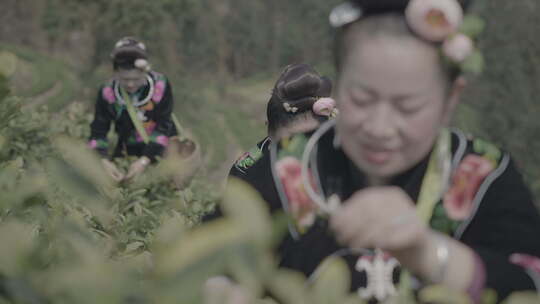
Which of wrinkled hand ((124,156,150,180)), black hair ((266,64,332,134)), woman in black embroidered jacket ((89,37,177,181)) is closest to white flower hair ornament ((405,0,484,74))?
black hair ((266,64,332,134))

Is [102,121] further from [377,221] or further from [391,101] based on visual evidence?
[377,221]

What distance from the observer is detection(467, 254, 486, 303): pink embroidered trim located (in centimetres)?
133

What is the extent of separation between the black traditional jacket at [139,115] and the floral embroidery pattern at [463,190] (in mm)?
3716

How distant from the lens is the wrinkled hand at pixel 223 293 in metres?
0.90

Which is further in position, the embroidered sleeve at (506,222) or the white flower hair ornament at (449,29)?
the embroidered sleeve at (506,222)

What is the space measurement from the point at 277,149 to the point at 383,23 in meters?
0.38

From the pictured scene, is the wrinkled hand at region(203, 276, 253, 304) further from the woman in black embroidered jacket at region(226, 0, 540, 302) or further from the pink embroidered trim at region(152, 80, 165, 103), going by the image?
the pink embroidered trim at region(152, 80, 165, 103)

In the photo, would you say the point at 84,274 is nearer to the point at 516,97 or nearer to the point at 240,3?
the point at 516,97

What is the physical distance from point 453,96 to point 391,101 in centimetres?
14

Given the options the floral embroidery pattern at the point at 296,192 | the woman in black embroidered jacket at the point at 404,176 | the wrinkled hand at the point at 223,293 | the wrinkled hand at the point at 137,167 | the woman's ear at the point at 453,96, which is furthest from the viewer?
the wrinkled hand at the point at 137,167

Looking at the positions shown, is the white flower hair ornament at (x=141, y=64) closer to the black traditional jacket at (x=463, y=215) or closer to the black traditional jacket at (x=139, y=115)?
the black traditional jacket at (x=139, y=115)

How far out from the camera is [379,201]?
1.17 m

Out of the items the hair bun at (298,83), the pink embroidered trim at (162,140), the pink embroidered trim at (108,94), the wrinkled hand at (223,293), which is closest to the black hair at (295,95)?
the hair bun at (298,83)

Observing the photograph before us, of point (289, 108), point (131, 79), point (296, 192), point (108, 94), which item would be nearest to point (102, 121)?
point (108, 94)
